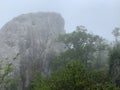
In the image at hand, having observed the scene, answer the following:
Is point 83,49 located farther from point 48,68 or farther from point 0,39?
point 0,39

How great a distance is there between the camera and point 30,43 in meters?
67.7

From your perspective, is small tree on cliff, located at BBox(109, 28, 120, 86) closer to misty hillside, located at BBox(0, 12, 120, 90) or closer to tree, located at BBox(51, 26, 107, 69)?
misty hillside, located at BBox(0, 12, 120, 90)

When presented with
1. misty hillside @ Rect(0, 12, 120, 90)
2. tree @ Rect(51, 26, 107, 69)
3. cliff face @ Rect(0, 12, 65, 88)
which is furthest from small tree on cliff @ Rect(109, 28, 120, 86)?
cliff face @ Rect(0, 12, 65, 88)

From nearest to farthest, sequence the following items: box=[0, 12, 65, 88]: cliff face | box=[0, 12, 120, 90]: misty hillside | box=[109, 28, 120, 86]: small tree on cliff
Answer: box=[109, 28, 120, 86]: small tree on cliff, box=[0, 12, 120, 90]: misty hillside, box=[0, 12, 65, 88]: cliff face

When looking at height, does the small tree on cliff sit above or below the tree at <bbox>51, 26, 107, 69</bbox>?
below

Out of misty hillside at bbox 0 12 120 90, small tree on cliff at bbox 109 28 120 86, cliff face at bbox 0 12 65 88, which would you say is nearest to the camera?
small tree on cliff at bbox 109 28 120 86

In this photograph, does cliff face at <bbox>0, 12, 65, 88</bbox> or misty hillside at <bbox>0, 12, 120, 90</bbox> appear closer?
misty hillside at <bbox>0, 12, 120, 90</bbox>

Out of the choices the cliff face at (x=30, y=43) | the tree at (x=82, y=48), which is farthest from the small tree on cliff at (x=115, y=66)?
the cliff face at (x=30, y=43)

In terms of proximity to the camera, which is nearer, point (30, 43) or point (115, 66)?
point (115, 66)

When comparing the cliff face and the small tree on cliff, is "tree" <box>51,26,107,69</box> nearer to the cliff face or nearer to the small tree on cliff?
the cliff face

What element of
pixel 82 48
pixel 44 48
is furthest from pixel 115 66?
pixel 44 48

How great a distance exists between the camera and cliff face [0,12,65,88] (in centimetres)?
6300

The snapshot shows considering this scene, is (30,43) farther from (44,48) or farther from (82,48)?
(82,48)

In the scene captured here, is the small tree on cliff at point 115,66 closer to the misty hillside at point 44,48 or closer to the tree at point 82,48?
the misty hillside at point 44,48
